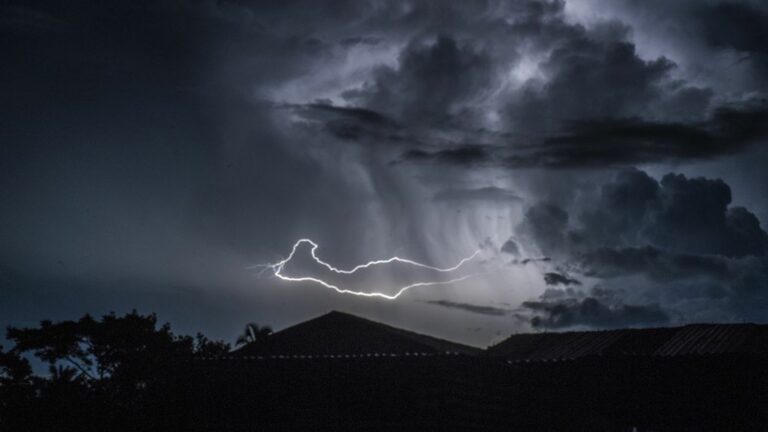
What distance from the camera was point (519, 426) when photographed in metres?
21.2

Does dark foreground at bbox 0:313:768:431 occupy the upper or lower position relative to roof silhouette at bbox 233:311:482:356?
lower

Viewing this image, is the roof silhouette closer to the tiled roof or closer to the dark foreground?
the dark foreground

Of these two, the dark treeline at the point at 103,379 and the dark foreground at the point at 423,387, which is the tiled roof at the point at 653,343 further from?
the dark treeline at the point at 103,379

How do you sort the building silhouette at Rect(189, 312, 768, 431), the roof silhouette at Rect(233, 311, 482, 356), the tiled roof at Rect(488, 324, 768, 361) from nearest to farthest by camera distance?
the building silhouette at Rect(189, 312, 768, 431) < the roof silhouette at Rect(233, 311, 482, 356) < the tiled roof at Rect(488, 324, 768, 361)

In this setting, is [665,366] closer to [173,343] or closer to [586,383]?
[586,383]

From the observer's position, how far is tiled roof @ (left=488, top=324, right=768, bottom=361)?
2262 centimetres

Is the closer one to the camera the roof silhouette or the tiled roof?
the roof silhouette

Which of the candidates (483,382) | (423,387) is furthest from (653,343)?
(423,387)

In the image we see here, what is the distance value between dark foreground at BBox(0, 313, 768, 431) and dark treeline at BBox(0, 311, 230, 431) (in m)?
0.06

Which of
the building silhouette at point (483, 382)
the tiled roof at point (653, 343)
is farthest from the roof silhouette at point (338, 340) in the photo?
the tiled roof at point (653, 343)

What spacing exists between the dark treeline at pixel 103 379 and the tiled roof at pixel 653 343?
484 inches

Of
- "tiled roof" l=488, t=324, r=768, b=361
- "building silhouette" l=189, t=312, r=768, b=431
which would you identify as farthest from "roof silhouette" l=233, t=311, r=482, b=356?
"tiled roof" l=488, t=324, r=768, b=361

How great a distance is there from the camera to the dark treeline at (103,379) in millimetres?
20188

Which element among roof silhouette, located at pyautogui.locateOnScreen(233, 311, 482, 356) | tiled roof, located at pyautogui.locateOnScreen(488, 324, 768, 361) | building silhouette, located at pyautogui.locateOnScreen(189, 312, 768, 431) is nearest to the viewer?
building silhouette, located at pyautogui.locateOnScreen(189, 312, 768, 431)
